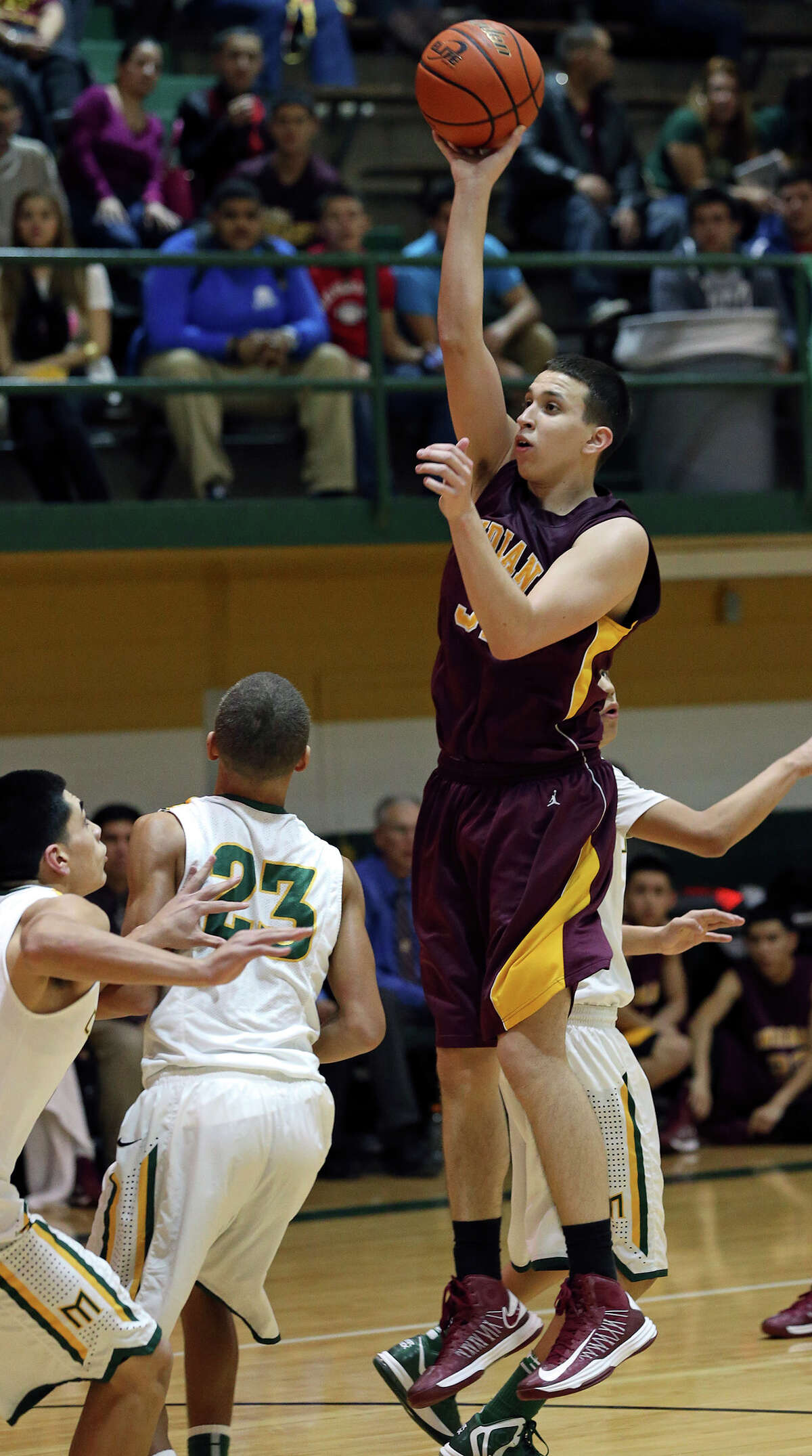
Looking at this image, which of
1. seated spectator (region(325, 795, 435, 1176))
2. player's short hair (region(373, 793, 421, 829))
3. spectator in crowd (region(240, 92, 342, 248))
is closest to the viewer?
seated spectator (region(325, 795, 435, 1176))

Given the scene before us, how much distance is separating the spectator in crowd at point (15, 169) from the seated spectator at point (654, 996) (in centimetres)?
459

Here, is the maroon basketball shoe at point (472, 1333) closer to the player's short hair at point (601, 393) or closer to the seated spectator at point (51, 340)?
the player's short hair at point (601, 393)

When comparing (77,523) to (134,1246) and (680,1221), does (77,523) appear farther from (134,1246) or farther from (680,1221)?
(134,1246)

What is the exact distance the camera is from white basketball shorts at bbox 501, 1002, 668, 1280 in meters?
4.07

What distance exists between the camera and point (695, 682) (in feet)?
35.7

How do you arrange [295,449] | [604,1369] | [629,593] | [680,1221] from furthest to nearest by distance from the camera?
1. [295,449]
2. [680,1221]
3. [629,593]
4. [604,1369]

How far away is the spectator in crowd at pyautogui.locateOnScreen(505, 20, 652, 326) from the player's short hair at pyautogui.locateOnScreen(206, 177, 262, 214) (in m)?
1.90

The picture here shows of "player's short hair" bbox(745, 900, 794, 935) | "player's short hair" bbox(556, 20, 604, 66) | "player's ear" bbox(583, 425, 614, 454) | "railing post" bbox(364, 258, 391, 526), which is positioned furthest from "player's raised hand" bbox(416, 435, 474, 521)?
"player's short hair" bbox(556, 20, 604, 66)

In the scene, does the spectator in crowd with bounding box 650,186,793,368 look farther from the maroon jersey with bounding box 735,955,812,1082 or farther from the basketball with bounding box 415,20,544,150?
the basketball with bounding box 415,20,544,150

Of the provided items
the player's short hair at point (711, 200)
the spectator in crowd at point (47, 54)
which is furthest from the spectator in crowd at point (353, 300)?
the player's short hair at point (711, 200)

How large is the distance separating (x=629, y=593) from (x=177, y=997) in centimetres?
129

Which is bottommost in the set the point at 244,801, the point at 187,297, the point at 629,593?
the point at 244,801

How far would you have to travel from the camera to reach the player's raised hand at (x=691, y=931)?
4215mm

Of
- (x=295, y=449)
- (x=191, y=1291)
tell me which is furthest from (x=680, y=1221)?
(x=295, y=449)
